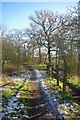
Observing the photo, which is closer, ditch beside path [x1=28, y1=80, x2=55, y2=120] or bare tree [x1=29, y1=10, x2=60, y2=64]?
ditch beside path [x1=28, y1=80, x2=55, y2=120]

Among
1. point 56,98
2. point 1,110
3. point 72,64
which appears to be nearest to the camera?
point 1,110

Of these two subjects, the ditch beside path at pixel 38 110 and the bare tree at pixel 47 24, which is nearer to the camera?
the ditch beside path at pixel 38 110

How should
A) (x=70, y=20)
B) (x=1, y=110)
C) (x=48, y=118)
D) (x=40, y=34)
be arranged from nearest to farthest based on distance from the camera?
(x=48, y=118)
(x=1, y=110)
(x=70, y=20)
(x=40, y=34)

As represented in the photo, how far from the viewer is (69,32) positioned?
19.2 meters

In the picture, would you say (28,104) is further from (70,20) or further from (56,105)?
(70,20)

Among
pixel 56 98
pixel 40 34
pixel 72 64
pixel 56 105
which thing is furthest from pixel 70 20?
pixel 40 34

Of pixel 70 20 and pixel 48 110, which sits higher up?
pixel 70 20

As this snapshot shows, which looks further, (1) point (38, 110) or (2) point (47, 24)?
(2) point (47, 24)

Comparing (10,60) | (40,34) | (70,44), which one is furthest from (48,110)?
(40,34)

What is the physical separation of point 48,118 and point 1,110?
89.0 inches

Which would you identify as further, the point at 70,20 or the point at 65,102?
the point at 70,20

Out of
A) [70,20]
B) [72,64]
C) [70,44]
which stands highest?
[70,20]

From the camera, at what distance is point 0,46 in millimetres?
25703

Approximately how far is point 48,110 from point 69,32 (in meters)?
8.19
